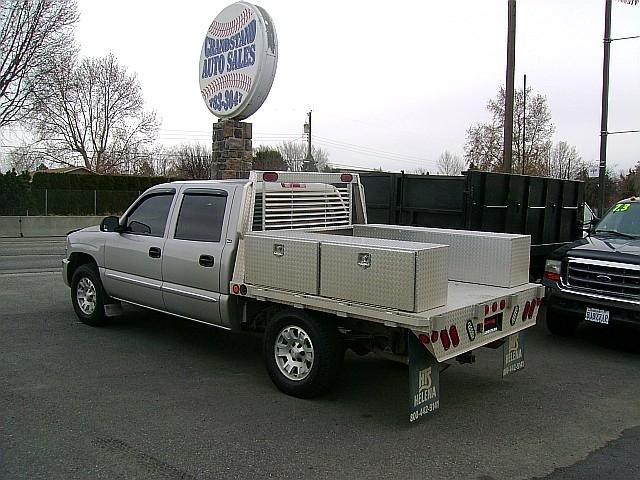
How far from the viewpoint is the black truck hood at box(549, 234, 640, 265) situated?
800 cm

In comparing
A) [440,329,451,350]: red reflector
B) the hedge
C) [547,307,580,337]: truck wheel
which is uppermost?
the hedge

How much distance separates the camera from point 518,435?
17.1 ft

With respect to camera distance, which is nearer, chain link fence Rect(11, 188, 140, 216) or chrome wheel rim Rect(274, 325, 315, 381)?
chrome wheel rim Rect(274, 325, 315, 381)

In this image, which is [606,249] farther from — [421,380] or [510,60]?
[510,60]

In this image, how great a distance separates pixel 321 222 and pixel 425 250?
2668 mm

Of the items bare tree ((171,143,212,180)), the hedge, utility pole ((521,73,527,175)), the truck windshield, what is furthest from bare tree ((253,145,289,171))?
the truck windshield

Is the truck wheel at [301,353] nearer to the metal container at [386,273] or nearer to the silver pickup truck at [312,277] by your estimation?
the silver pickup truck at [312,277]

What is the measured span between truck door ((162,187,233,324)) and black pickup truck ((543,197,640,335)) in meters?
4.58

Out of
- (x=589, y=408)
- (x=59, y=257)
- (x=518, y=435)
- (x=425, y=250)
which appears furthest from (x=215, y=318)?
(x=59, y=257)

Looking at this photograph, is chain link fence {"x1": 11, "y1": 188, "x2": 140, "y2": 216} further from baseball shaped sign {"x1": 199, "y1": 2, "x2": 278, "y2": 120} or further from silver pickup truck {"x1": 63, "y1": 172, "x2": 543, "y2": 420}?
silver pickup truck {"x1": 63, "y1": 172, "x2": 543, "y2": 420}

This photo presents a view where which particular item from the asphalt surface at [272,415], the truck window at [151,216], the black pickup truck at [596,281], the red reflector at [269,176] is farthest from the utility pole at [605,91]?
the truck window at [151,216]

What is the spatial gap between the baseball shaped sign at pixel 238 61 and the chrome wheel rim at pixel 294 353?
9428mm

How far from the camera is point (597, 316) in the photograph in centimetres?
806

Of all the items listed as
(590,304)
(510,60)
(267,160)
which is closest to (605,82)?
(510,60)
